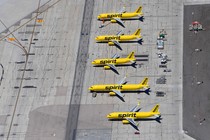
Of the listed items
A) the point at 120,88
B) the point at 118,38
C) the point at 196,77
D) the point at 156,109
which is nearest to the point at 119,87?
the point at 120,88

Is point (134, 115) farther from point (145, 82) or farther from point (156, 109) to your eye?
point (145, 82)

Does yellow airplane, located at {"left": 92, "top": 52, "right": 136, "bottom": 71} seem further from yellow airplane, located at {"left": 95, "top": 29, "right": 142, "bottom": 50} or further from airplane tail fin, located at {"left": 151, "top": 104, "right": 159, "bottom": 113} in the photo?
airplane tail fin, located at {"left": 151, "top": 104, "right": 159, "bottom": 113}

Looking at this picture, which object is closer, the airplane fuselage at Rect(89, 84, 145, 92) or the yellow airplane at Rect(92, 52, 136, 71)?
the airplane fuselage at Rect(89, 84, 145, 92)

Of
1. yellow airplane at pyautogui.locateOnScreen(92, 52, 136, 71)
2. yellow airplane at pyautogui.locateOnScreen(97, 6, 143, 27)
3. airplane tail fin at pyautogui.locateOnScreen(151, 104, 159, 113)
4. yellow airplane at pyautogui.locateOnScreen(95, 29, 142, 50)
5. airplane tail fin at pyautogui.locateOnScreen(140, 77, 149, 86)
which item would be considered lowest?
airplane tail fin at pyautogui.locateOnScreen(151, 104, 159, 113)

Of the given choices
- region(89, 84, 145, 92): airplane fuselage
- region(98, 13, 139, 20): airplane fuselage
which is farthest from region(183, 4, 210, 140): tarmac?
region(98, 13, 139, 20): airplane fuselage

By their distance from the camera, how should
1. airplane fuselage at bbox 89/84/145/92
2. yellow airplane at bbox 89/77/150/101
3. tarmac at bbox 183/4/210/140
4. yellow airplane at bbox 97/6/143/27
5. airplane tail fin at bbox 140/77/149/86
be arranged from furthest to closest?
yellow airplane at bbox 97/6/143/27 < airplane fuselage at bbox 89/84/145/92 < yellow airplane at bbox 89/77/150/101 < airplane tail fin at bbox 140/77/149/86 < tarmac at bbox 183/4/210/140

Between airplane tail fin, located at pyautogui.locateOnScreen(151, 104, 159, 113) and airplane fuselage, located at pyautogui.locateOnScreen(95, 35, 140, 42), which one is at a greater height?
airplane fuselage, located at pyautogui.locateOnScreen(95, 35, 140, 42)

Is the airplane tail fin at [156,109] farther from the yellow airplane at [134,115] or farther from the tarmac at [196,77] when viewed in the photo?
the tarmac at [196,77]

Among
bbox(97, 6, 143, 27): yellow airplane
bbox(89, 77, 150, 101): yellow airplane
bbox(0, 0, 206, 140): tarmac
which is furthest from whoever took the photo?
bbox(97, 6, 143, 27): yellow airplane

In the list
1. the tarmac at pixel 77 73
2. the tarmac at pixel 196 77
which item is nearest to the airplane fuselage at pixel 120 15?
the tarmac at pixel 77 73

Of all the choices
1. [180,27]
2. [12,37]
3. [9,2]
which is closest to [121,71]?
[180,27]
